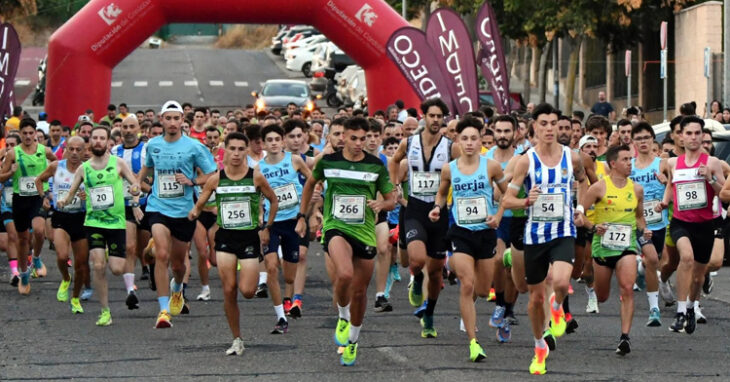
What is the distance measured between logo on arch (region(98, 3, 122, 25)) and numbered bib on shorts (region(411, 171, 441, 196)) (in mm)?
15038

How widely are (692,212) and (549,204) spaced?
8.33ft

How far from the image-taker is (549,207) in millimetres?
10664

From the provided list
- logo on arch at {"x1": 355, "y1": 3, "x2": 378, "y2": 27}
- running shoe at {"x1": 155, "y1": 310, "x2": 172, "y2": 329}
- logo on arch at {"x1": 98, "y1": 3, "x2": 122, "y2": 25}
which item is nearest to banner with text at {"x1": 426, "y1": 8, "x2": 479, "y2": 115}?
logo on arch at {"x1": 355, "y1": 3, "x2": 378, "y2": 27}

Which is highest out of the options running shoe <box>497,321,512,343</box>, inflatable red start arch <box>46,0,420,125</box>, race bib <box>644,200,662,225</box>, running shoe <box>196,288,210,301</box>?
inflatable red start arch <box>46,0,420,125</box>

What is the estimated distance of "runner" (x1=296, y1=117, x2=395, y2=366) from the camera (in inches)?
435

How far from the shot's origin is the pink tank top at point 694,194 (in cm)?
1268

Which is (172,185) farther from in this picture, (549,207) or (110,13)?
(110,13)

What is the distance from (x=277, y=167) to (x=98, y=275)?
1853 millimetres

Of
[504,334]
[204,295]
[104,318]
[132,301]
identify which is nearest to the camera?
[504,334]

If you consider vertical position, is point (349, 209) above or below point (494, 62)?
below

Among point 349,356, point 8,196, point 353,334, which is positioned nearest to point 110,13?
point 8,196

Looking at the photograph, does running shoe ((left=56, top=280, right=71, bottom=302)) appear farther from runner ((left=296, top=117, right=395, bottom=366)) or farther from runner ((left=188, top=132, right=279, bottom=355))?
runner ((left=296, top=117, right=395, bottom=366))

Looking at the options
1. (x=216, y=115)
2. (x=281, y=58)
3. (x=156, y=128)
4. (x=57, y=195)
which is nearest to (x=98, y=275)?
(x=57, y=195)

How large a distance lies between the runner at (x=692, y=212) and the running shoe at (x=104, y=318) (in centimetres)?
476
